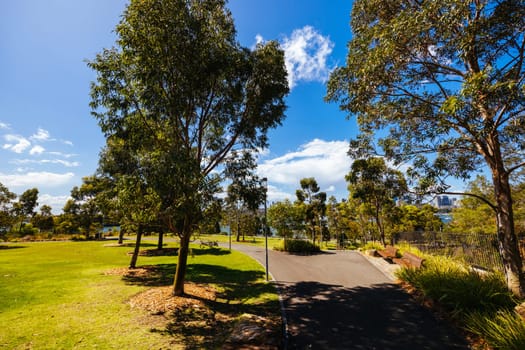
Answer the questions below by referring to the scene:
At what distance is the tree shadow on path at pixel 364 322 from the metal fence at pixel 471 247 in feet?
15.2

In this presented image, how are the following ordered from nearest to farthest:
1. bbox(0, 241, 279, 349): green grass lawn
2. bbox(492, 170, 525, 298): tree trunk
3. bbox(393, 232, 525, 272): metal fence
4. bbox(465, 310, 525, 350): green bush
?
bbox(465, 310, 525, 350): green bush < bbox(0, 241, 279, 349): green grass lawn < bbox(492, 170, 525, 298): tree trunk < bbox(393, 232, 525, 272): metal fence

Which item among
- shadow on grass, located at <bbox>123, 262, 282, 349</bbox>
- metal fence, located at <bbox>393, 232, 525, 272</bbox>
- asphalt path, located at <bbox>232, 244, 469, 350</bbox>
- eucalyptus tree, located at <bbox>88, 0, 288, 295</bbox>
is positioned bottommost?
shadow on grass, located at <bbox>123, 262, 282, 349</bbox>

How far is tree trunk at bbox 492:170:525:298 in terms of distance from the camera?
6.58 metres

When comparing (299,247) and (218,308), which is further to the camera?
(299,247)

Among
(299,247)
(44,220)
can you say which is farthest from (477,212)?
(44,220)

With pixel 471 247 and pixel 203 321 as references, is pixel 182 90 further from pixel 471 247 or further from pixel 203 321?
pixel 471 247

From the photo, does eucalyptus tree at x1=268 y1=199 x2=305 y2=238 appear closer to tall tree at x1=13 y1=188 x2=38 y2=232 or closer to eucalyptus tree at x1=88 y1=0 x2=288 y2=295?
eucalyptus tree at x1=88 y1=0 x2=288 y2=295

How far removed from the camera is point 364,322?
6445mm

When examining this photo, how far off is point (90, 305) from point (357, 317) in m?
8.79

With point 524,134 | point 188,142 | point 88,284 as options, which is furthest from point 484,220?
point 88,284

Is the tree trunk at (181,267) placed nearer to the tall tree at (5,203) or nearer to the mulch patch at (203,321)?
the mulch patch at (203,321)

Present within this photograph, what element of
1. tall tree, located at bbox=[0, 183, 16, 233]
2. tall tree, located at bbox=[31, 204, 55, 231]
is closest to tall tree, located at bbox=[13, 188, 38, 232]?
tall tree, located at bbox=[31, 204, 55, 231]

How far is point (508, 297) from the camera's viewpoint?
6383mm

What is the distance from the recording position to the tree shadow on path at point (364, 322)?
5328mm
